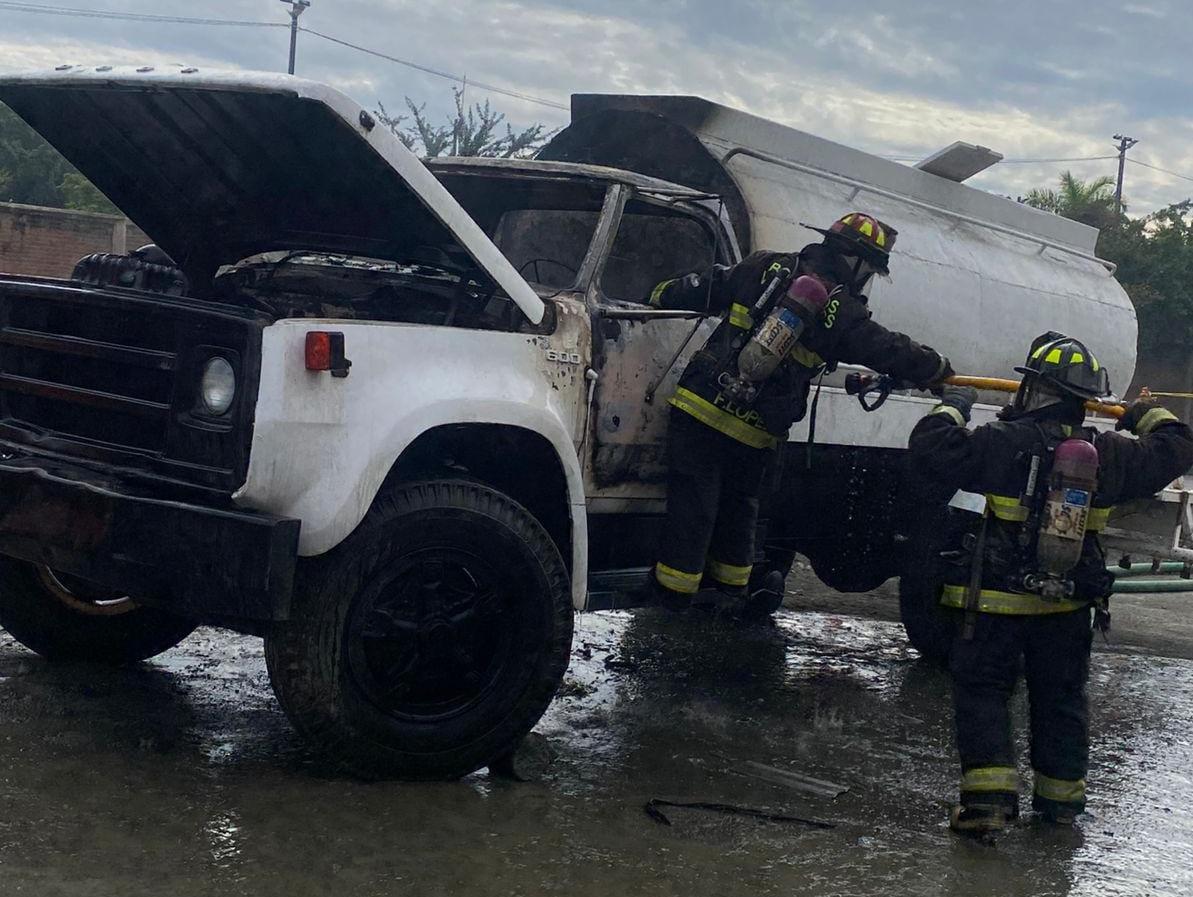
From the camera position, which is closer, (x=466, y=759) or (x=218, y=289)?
(x=466, y=759)

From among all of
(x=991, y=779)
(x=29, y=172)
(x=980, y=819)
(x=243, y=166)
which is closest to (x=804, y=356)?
(x=991, y=779)

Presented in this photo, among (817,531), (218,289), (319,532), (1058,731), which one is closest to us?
(319,532)

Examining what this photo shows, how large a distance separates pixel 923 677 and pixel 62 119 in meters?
4.52

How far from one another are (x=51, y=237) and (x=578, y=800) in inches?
641

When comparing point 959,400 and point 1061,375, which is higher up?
point 1061,375

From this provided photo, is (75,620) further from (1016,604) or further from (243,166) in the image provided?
(1016,604)

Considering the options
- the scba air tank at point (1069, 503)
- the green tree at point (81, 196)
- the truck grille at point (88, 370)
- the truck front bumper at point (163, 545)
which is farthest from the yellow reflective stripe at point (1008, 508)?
the green tree at point (81, 196)

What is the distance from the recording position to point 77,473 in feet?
12.2

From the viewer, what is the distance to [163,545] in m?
3.51

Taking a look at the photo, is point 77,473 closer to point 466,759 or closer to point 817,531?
point 466,759

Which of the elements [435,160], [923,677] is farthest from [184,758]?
[923,677]

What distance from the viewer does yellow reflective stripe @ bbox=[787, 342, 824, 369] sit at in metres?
4.73

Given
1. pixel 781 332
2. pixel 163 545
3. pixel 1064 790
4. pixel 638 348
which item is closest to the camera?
pixel 163 545

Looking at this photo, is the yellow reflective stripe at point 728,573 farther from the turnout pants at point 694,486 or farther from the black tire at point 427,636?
the black tire at point 427,636
